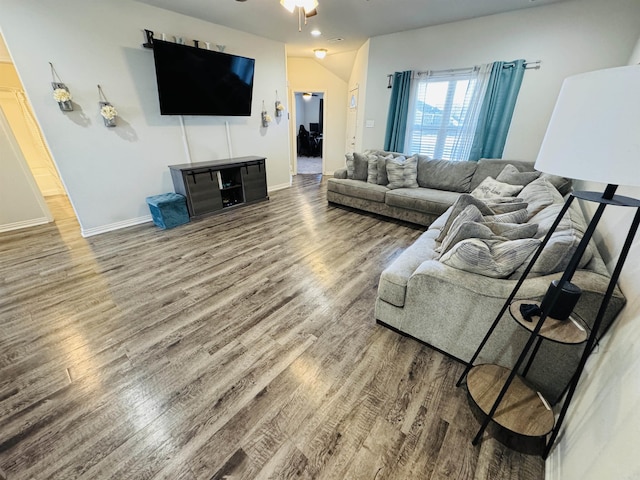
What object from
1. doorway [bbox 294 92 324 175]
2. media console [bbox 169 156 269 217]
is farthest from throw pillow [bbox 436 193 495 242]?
doorway [bbox 294 92 324 175]

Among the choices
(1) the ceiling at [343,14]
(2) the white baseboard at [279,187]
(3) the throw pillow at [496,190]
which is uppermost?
(1) the ceiling at [343,14]

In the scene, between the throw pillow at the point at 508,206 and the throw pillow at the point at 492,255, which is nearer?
the throw pillow at the point at 492,255

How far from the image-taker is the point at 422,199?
135 inches

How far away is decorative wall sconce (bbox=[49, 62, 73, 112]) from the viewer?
9.09 ft

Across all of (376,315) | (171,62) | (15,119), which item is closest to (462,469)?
(376,315)

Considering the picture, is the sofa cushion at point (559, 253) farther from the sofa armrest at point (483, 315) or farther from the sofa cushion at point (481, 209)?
the sofa cushion at point (481, 209)

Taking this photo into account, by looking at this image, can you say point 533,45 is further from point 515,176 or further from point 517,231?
point 517,231

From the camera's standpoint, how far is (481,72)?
381 cm

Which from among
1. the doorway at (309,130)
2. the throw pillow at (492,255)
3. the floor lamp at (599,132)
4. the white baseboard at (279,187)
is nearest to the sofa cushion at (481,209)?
the throw pillow at (492,255)

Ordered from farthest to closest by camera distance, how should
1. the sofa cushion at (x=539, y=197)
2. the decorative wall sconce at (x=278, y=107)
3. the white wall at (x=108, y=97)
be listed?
1. the decorative wall sconce at (x=278, y=107)
2. the white wall at (x=108, y=97)
3. the sofa cushion at (x=539, y=197)

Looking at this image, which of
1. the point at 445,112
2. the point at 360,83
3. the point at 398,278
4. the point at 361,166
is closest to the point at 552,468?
the point at 398,278

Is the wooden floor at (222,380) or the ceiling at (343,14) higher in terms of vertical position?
the ceiling at (343,14)

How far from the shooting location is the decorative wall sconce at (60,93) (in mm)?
2771

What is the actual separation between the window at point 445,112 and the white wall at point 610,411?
3.62 m
